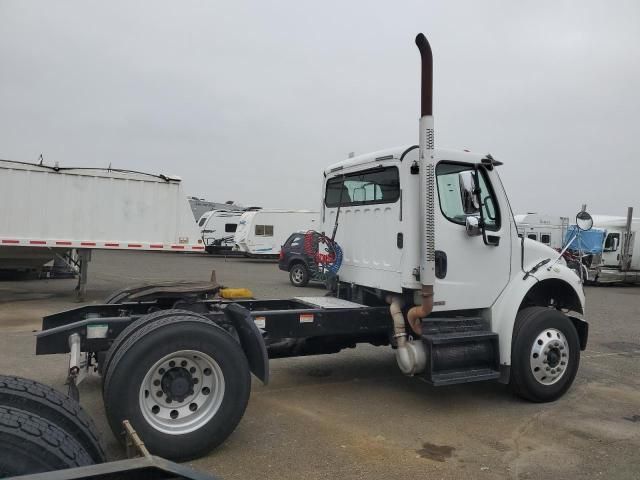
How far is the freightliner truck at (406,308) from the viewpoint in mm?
4145

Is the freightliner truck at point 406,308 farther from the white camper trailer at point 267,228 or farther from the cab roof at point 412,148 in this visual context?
the white camper trailer at point 267,228

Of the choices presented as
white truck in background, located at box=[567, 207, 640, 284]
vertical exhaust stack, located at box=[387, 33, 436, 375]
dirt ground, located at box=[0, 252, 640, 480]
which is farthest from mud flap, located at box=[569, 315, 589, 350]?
white truck in background, located at box=[567, 207, 640, 284]

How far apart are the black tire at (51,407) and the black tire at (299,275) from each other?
14315 millimetres

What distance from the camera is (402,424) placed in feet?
16.3

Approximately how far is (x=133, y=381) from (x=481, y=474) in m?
2.67

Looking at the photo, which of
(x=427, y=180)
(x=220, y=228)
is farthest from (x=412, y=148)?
(x=220, y=228)

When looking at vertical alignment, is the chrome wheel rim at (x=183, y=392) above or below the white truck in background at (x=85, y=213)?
below

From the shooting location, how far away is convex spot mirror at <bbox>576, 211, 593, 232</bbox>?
20.7 ft

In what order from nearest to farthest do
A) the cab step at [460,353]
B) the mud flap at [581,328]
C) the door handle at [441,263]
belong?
the cab step at [460,353], the door handle at [441,263], the mud flap at [581,328]

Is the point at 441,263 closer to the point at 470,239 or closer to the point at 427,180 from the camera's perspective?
the point at 470,239

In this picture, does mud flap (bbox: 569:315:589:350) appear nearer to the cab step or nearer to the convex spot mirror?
the convex spot mirror

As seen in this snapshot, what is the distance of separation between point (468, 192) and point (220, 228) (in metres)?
27.5

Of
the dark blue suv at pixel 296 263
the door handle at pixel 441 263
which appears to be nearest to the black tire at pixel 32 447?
the door handle at pixel 441 263

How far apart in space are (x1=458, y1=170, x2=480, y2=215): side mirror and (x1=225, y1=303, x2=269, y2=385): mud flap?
102 inches
